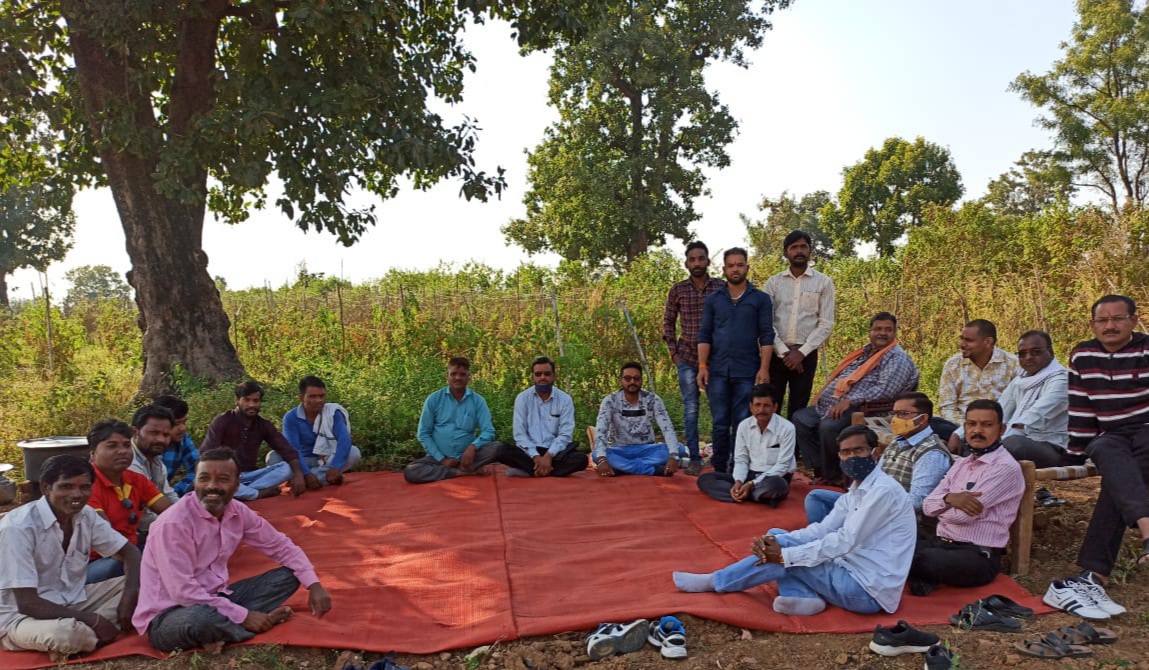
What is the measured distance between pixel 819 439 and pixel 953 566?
2257mm

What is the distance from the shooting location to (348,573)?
4.25 metres

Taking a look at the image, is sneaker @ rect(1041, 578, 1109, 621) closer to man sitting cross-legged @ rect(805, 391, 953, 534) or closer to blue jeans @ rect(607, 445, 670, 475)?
man sitting cross-legged @ rect(805, 391, 953, 534)

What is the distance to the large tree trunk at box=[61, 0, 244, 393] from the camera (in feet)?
26.8

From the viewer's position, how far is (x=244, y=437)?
5.91 meters

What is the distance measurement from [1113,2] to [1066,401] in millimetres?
21402

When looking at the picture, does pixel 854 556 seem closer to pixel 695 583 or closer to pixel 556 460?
pixel 695 583

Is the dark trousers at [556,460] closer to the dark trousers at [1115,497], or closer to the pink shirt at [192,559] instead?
the pink shirt at [192,559]

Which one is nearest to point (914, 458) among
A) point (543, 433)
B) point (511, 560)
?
point (511, 560)

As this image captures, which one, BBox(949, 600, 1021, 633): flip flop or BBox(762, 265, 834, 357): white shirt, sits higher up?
BBox(762, 265, 834, 357): white shirt

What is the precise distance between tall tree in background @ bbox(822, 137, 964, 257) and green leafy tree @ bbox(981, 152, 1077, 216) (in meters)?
2.02

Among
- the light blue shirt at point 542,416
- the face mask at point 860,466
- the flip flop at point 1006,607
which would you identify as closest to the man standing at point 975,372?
the flip flop at point 1006,607

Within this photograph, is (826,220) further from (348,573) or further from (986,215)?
(348,573)

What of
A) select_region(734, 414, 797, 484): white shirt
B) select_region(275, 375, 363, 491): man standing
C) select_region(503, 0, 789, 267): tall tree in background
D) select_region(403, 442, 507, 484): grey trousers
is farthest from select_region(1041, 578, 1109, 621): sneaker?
select_region(503, 0, 789, 267): tall tree in background

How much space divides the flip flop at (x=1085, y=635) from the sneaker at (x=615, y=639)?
5.44 feet
